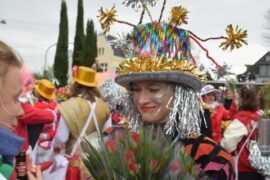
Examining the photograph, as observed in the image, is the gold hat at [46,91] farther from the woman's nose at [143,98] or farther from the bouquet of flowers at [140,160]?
the bouquet of flowers at [140,160]

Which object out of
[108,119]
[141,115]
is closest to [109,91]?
[108,119]

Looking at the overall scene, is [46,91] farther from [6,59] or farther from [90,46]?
[90,46]

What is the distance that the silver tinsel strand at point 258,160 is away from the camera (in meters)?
5.19

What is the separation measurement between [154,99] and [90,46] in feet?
126

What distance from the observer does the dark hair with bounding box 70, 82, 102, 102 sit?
5.29 m

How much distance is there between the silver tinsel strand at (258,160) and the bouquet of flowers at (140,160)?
348 cm

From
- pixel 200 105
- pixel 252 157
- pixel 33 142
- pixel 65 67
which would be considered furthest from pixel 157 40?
pixel 65 67

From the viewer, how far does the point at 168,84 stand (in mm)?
2822

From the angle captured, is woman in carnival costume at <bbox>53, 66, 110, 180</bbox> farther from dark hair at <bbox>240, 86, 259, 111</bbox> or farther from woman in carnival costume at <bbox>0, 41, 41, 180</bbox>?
woman in carnival costume at <bbox>0, 41, 41, 180</bbox>

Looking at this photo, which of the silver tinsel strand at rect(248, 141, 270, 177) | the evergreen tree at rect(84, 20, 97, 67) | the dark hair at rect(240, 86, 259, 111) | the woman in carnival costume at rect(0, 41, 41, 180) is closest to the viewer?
the woman in carnival costume at rect(0, 41, 41, 180)

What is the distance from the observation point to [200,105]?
115 inches

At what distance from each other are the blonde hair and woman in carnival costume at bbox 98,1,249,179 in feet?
3.82

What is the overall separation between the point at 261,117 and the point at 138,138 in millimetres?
3823

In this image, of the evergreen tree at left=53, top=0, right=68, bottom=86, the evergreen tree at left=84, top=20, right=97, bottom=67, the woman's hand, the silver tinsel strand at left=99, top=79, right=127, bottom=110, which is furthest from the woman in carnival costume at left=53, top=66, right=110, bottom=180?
the evergreen tree at left=53, top=0, right=68, bottom=86
